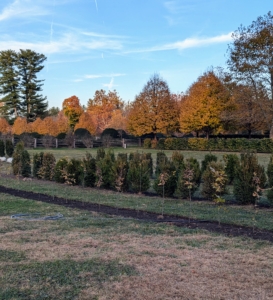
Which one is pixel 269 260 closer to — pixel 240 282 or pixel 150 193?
pixel 240 282

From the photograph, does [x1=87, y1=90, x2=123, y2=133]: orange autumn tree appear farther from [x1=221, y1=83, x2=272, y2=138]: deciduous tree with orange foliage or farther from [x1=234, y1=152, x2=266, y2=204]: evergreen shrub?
[x1=234, y1=152, x2=266, y2=204]: evergreen shrub

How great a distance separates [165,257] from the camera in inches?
160

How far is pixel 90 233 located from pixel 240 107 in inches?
1097

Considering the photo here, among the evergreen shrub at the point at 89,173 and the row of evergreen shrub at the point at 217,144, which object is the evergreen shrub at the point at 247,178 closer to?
the evergreen shrub at the point at 89,173

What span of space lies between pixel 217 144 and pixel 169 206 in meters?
23.0

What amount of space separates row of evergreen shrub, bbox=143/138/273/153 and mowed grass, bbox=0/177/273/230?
19.2 metres

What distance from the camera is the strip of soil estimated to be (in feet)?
17.3

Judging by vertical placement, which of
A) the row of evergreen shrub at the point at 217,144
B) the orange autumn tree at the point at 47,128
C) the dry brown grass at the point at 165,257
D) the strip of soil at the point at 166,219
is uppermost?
the orange autumn tree at the point at 47,128

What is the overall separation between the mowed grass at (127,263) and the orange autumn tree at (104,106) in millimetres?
51192

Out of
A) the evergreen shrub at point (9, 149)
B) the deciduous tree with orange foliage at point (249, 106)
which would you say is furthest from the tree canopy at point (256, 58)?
the evergreen shrub at point (9, 149)

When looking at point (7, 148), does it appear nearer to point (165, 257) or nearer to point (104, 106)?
point (165, 257)

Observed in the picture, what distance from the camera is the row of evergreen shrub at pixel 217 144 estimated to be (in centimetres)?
2738

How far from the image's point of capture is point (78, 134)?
38.0 m

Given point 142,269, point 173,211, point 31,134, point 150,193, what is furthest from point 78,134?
point 142,269
